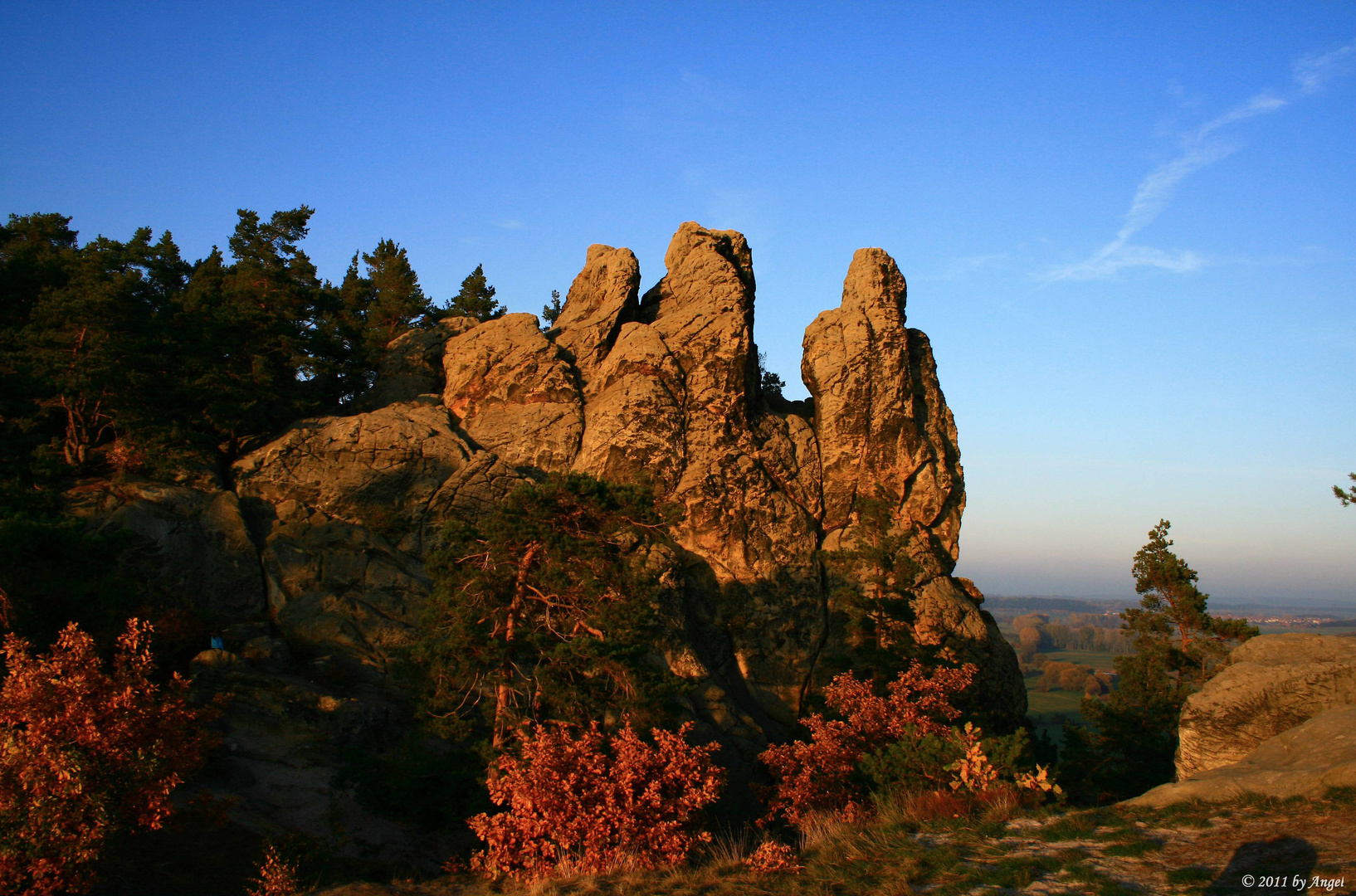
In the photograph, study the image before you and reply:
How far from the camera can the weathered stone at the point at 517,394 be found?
34.1 m

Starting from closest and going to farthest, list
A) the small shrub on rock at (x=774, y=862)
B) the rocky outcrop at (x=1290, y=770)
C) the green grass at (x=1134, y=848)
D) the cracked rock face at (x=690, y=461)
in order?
the green grass at (x=1134, y=848) → the small shrub on rock at (x=774, y=862) → the rocky outcrop at (x=1290, y=770) → the cracked rock face at (x=690, y=461)

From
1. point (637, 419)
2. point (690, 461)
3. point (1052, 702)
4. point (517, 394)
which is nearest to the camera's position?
point (637, 419)

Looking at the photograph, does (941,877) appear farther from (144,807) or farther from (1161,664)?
(1161,664)

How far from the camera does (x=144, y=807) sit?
1098cm

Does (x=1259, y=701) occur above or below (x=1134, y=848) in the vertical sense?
above

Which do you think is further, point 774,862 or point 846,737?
point 846,737

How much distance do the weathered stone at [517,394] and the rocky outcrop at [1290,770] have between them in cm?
2522

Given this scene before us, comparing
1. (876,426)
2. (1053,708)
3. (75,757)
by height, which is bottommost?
(1053,708)

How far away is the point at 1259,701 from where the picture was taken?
1564cm

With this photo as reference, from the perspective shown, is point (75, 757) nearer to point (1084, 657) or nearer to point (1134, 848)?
point (1134, 848)

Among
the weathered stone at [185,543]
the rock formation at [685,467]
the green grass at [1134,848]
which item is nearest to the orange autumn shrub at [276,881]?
the green grass at [1134,848]

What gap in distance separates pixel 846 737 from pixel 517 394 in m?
23.3

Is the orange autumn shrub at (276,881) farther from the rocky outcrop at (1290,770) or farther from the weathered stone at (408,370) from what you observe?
the weathered stone at (408,370)

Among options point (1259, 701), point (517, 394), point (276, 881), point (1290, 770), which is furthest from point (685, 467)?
point (276, 881)
